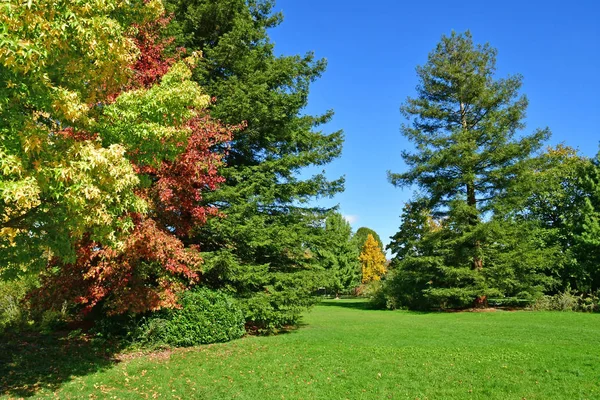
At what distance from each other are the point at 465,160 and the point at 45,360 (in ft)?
64.3

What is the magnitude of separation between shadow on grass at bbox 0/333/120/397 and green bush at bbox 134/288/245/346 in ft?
3.17

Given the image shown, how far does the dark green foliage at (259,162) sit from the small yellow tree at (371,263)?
→ 3323cm

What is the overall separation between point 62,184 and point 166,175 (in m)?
5.30

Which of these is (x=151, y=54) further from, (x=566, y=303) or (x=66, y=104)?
(x=566, y=303)

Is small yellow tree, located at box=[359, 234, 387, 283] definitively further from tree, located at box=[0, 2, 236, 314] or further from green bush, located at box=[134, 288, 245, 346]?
tree, located at box=[0, 2, 236, 314]

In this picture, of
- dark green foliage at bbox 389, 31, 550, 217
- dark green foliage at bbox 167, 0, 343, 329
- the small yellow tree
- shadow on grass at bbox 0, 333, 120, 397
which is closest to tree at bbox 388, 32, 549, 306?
dark green foliage at bbox 389, 31, 550, 217

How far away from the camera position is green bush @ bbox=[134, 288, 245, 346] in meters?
10.1

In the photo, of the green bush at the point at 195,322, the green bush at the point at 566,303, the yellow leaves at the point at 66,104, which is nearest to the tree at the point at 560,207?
the green bush at the point at 566,303

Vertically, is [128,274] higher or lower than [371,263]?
lower

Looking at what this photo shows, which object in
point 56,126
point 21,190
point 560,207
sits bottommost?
point 21,190

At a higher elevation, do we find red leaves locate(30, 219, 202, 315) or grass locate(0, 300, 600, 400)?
red leaves locate(30, 219, 202, 315)

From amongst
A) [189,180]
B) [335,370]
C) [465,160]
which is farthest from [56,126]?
[465,160]

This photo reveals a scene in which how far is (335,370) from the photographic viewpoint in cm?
765

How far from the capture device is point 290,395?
6.36 meters
